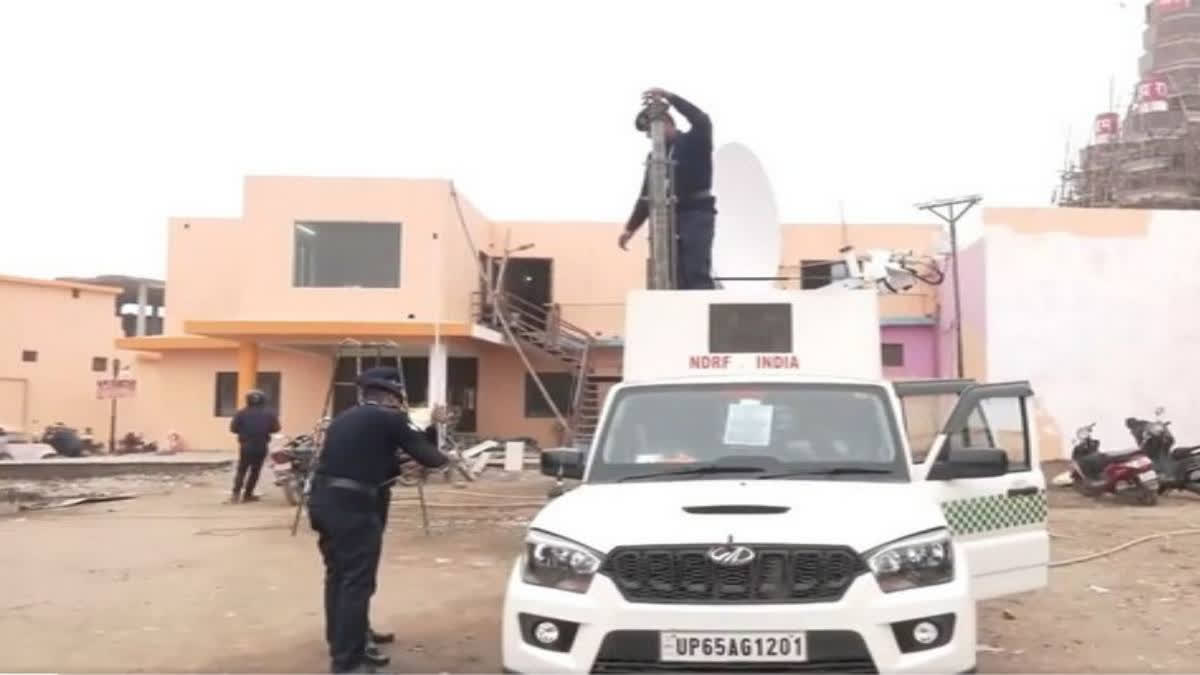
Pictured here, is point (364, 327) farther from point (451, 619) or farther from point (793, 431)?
point (793, 431)

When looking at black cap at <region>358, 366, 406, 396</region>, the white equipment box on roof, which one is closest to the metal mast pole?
the white equipment box on roof

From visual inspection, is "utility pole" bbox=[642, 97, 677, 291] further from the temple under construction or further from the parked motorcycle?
the temple under construction

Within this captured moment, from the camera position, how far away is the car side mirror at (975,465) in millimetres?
5398

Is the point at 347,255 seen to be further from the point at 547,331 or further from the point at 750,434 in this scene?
the point at 750,434

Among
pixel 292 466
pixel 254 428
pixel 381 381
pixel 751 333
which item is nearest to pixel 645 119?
pixel 751 333

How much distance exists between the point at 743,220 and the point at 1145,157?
103 ft

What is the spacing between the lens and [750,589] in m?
4.28

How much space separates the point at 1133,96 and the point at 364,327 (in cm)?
2955

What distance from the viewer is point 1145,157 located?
3631 cm

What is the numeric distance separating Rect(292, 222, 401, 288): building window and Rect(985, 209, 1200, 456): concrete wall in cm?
1231

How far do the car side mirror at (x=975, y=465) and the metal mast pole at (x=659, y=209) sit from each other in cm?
397

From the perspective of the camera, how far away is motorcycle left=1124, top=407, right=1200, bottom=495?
15516mm

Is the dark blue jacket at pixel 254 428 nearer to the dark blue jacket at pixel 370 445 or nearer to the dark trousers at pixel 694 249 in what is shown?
the dark trousers at pixel 694 249

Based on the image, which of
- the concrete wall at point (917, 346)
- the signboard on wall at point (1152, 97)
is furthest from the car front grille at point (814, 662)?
the signboard on wall at point (1152, 97)
